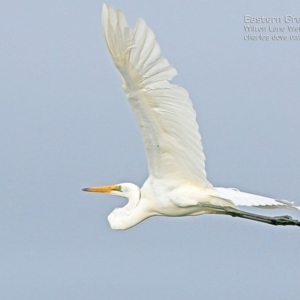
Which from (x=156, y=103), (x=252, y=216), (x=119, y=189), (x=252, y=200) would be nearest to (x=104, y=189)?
(x=119, y=189)

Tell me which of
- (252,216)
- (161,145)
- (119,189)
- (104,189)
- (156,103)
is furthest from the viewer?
(104,189)

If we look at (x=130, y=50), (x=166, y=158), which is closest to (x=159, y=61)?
(x=130, y=50)

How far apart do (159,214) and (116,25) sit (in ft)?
11.9

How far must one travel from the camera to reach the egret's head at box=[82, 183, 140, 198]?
15039 mm

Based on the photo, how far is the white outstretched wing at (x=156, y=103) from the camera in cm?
1201

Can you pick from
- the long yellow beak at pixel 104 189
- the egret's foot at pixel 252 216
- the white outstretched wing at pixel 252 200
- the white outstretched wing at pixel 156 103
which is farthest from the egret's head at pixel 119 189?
the white outstretched wing at pixel 252 200

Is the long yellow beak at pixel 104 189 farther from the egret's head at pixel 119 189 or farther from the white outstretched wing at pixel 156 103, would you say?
the white outstretched wing at pixel 156 103

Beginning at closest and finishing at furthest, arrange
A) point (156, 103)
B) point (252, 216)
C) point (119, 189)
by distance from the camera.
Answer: point (156, 103), point (252, 216), point (119, 189)

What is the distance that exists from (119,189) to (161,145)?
7.00 feet

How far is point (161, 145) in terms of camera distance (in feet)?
44.4

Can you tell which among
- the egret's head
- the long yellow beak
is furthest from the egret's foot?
the long yellow beak

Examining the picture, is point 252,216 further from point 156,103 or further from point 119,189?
point 156,103

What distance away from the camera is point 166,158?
1383 centimetres

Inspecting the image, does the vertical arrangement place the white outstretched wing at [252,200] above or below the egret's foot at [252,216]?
above
